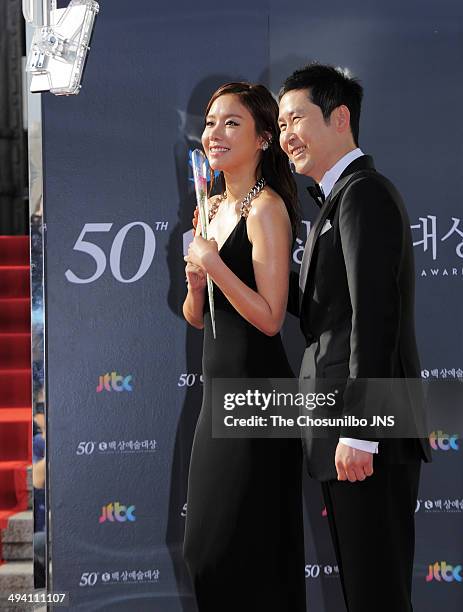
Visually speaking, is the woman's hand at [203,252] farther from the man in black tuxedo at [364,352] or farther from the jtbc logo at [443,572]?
the jtbc logo at [443,572]

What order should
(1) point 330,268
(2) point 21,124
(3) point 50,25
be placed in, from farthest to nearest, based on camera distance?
(2) point 21,124 → (3) point 50,25 → (1) point 330,268

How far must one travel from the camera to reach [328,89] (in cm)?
230

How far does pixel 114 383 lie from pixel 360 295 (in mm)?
1249

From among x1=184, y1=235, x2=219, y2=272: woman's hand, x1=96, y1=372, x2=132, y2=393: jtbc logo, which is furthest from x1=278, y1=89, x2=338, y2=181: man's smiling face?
x1=96, y1=372, x2=132, y2=393: jtbc logo

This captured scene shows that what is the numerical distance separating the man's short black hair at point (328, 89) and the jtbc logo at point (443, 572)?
1613 mm

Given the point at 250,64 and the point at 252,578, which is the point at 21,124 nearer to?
the point at 250,64

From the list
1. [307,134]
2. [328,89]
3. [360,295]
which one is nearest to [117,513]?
[360,295]

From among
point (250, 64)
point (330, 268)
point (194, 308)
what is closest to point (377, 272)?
point (330, 268)

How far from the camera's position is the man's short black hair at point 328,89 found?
2291 millimetres

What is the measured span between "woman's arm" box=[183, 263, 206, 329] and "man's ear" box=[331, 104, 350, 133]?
0.59m

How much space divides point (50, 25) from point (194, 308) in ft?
3.93

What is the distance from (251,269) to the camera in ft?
7.88

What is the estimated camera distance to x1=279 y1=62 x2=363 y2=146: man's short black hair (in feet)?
7.52

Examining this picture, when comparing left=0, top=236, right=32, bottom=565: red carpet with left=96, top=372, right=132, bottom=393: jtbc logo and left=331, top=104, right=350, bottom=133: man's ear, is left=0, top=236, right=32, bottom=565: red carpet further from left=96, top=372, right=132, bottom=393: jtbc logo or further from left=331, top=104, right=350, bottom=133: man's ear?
left=331, top=104, right=350, bottom=133: man's ear
